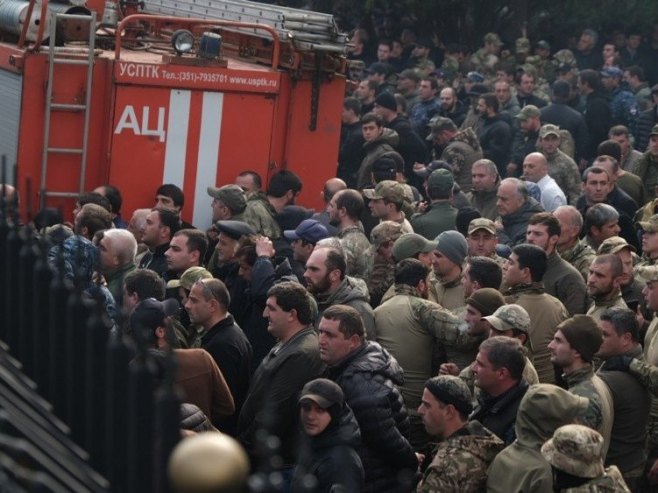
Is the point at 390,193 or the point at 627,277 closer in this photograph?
the point at 627,277

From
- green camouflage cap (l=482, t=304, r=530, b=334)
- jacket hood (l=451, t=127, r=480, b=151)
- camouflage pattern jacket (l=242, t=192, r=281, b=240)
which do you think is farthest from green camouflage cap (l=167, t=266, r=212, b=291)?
jacket hood (l=451, t=127, r=480, b=151)

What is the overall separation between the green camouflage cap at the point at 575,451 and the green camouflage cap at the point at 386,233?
166 inches

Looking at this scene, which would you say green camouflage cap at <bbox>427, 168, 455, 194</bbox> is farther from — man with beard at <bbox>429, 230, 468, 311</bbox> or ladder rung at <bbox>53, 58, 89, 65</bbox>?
ladder rung at <bbox>53, 58, 89, 65</bbox>

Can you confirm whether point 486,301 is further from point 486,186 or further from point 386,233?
point 486,186

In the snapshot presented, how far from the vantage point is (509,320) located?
25.2ft

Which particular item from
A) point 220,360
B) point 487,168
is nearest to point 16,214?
point 220,360

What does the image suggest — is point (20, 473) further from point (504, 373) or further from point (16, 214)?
point (504, 373)

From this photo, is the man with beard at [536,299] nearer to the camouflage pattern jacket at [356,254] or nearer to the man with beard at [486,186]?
the camouflage pattern jacket at [356,254]

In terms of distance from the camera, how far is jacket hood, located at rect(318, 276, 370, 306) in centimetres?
868

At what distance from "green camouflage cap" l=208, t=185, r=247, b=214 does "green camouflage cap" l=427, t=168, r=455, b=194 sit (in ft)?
5.44

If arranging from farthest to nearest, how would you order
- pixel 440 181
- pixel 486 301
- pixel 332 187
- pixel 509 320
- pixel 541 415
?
pixel 332 187
pixel 440 181
pixel 486 301
pixel 509 320
pixel 541 415

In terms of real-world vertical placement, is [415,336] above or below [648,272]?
below

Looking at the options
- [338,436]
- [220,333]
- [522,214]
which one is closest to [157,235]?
[220,333]

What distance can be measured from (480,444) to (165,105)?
18.6 ft
